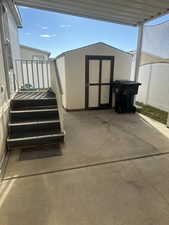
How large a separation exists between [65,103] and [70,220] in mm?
4525

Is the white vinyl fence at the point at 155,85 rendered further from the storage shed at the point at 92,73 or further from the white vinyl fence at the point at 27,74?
the white vinyl fence at the point at 27,74

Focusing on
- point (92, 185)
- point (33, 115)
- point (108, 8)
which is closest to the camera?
point (92, 185)

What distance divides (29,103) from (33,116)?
→ 0.42 metres

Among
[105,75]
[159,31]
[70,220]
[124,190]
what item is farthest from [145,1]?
[70,220]

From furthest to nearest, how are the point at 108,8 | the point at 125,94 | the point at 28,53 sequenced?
the point at 28,53 < the point at 125,94 < the point at 108,8

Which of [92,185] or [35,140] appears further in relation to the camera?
[35,140]

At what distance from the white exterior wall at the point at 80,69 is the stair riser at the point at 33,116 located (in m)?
2.12

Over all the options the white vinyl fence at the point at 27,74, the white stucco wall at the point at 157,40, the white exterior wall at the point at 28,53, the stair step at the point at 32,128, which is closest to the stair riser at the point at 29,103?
the stair step at the point at 32,128

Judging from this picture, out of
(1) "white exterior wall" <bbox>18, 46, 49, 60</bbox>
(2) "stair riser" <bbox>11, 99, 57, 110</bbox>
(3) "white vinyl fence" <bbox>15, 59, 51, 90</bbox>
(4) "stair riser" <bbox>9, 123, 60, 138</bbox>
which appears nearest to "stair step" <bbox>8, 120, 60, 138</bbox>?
(4) "stair riser" <bbox>9, 123, 60, 138</bbox>

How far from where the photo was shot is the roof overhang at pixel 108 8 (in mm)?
A: 3855

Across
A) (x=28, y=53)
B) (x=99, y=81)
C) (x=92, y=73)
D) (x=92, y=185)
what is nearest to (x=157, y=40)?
(x=99, y=81)

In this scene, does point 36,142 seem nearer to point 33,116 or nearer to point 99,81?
point 33,116

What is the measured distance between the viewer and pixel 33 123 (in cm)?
319

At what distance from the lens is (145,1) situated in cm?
375
